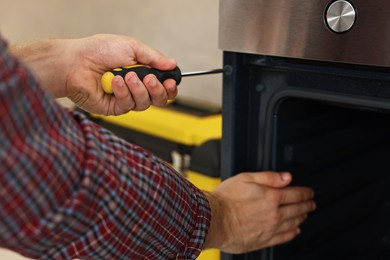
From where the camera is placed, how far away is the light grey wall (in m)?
2.12

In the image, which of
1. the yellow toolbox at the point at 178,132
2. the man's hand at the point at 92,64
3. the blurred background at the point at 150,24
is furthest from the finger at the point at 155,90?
the blurred background at the point at 150,24

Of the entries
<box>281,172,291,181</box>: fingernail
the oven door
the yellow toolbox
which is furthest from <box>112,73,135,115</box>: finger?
the yellow toolbox

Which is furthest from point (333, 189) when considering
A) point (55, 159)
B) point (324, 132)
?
point (55, 159)

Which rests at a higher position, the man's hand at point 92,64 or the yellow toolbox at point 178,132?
the man's hand at point 92,64

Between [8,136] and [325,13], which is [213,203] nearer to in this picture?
[325,13]

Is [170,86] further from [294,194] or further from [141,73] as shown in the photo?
[294,194]

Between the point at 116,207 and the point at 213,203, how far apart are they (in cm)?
30

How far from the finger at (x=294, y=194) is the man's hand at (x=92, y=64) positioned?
276 mm

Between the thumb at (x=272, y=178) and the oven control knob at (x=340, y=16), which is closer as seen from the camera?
the oven control knob at (x=340, y=16)

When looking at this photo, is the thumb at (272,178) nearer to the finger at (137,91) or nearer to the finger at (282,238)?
the finger at (282,238)

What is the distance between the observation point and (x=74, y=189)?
0.66 meters

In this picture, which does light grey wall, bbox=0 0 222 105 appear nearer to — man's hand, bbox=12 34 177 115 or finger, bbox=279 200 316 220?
man's hand, bbox=12 34 177 115

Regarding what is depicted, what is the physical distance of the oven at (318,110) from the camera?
842 mm

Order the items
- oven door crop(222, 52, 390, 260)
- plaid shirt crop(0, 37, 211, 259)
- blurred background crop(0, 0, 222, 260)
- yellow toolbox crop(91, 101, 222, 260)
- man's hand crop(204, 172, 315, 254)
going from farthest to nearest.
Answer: blurred background crop(0, 0, 222, 260) < yellow toolbox crop(91, 101, 222, 260) < man's hand crop(204, 172, 315, 254) < oven door crop(222, 52, 390, 260) < plaid shirt crop(0, 37, 211, 259)
